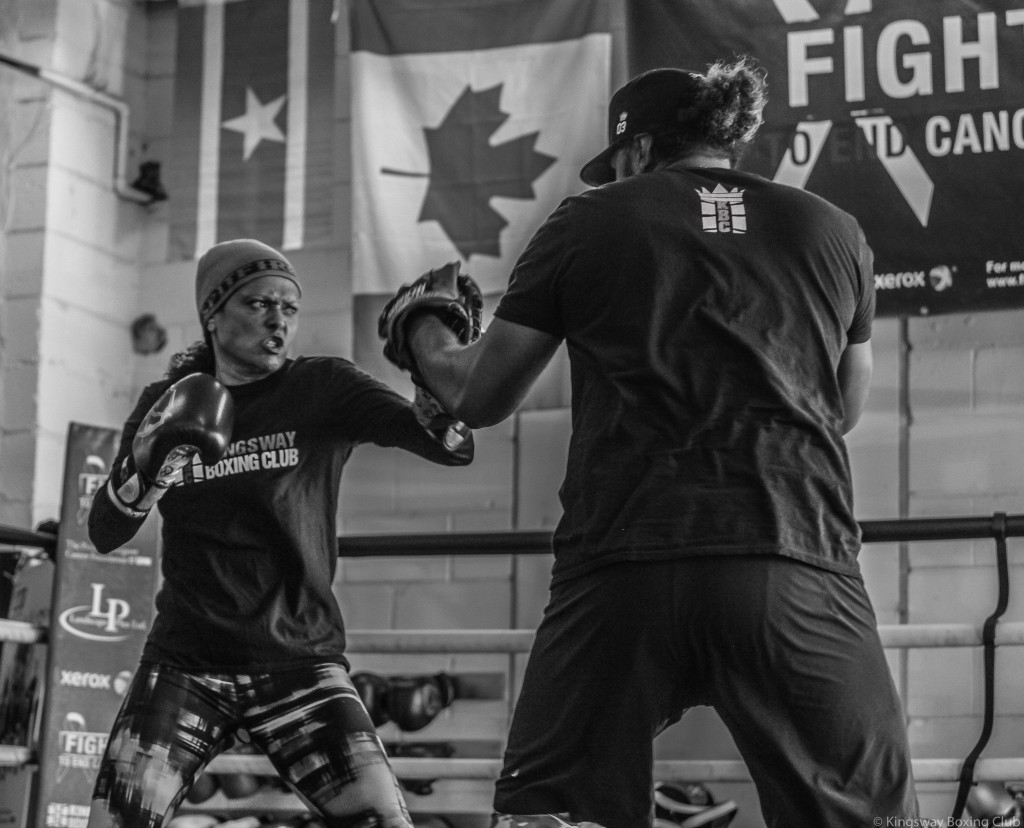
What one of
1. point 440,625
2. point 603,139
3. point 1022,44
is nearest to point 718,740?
point 440,625

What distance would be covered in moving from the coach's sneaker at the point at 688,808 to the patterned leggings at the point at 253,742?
1857 mm

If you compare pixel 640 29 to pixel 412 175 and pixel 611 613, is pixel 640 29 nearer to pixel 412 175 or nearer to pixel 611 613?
pixel 412 175

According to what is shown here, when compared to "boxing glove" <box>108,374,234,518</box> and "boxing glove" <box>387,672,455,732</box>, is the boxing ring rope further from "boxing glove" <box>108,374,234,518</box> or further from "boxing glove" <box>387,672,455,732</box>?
"boxing glove" <box>387,672,455,732</box>

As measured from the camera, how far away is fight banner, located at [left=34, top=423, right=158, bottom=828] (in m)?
3.89

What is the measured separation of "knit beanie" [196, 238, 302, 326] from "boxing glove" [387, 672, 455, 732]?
7.04 feet

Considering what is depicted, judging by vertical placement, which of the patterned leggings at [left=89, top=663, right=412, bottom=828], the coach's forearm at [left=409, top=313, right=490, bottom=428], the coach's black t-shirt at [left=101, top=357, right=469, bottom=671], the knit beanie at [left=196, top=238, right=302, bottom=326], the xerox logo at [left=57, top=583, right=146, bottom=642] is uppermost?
the knit beanie at [left=196, top=238, right=302, bottom=326]

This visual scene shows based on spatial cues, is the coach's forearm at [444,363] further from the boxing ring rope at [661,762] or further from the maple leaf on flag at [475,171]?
the maple leaf on flag at [475,171]

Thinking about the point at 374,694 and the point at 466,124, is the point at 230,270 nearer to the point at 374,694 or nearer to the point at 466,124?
the point at 374,694

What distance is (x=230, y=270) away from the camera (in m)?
3.15

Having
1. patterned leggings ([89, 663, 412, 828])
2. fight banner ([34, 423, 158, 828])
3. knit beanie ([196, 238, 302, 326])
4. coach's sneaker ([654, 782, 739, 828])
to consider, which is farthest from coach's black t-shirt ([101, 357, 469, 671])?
coach's sneaker ([654, 782, 739, 828])

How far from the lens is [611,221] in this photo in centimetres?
200

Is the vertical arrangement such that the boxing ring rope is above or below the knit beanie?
below

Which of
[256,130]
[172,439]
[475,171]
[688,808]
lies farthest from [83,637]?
[256,130]

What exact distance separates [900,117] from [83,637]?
2942 millimetres
